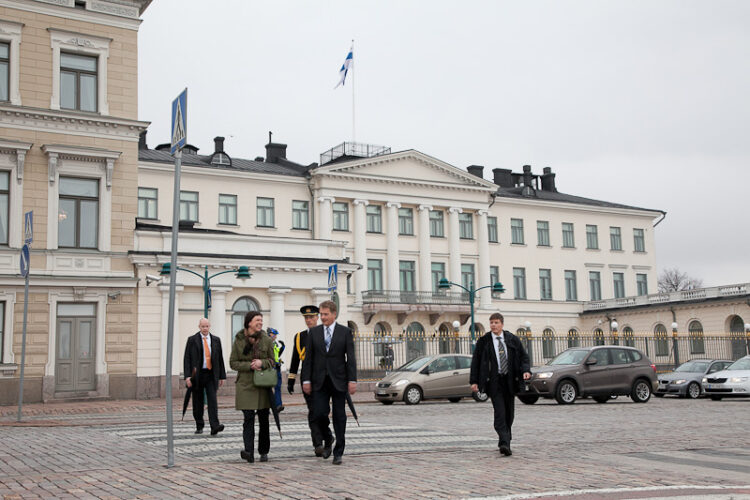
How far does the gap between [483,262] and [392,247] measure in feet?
25.2

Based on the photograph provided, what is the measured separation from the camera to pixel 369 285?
5691 centimetres

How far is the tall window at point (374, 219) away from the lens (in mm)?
57688

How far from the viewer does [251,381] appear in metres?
10.5

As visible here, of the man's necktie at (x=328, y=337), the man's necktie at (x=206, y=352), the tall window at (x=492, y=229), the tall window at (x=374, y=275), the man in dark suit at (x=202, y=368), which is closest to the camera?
the man's necktie at (x=328, y=337)

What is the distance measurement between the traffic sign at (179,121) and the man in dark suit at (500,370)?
15.6 ft

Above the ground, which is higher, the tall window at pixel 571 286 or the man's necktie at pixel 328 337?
the tall window at pixel 571 286

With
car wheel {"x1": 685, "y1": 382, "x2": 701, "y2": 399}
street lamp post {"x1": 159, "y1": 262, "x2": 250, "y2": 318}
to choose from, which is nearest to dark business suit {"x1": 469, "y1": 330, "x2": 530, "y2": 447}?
street lamp post {"x1": 159, "y1": 262, "x2": 250, "y2": 318}

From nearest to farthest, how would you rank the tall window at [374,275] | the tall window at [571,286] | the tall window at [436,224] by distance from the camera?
1. the tall window at [374,275]
2. the tall window at [436,224]
3. the tall window at [571,286]

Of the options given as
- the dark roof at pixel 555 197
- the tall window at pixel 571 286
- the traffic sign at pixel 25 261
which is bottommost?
the traffic sign at pixel 25 261

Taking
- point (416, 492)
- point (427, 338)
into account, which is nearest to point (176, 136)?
point (416, 492)

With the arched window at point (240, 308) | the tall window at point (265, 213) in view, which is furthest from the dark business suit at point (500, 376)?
the tall window at point (265, 213)

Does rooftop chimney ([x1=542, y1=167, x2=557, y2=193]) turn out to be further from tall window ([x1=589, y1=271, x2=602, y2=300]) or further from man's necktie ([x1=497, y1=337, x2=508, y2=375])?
man's necktie ([x1=497, y1=337, x2=508, y2=375])

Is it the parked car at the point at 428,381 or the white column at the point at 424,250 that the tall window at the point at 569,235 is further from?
the parked car at the point at 428,381

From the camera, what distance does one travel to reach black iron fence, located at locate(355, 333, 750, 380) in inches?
1409
